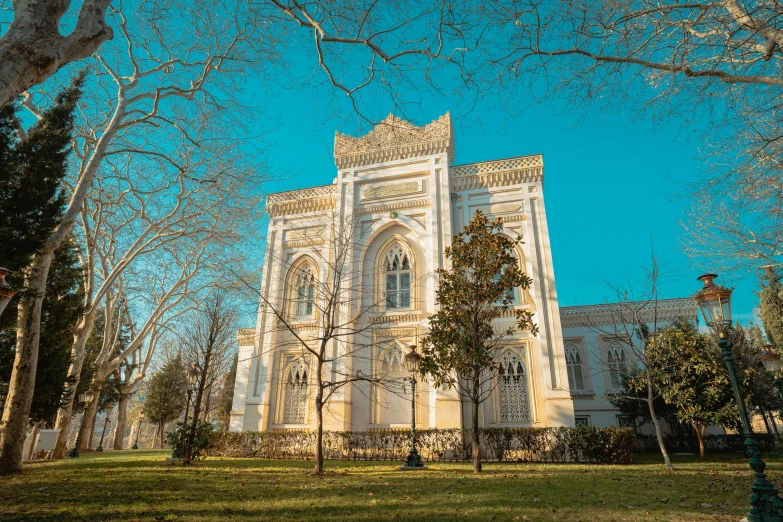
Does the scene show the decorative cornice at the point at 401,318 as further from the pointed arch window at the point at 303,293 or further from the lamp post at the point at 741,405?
the lamp post at the point at 741,405

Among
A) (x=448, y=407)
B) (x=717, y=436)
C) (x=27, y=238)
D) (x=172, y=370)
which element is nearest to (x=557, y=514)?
(x=448, y=407)

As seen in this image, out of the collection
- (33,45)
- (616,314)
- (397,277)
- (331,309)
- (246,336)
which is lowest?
(33,45)

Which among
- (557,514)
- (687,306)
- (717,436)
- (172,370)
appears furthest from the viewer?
(172,370)

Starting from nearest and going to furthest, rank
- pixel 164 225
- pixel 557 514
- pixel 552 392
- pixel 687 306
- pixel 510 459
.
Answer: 1. pixel 557 514
2. pixel 510 459
3. pixel 552 392
4. pixel 164 225
5. pixel 687 306

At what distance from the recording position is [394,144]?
18.7 metres

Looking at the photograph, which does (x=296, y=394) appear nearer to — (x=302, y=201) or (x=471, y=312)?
(x=302, y=201)

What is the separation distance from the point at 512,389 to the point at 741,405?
396 inches

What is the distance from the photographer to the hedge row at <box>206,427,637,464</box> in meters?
12.3

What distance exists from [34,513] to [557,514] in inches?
240

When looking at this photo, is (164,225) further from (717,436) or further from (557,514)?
(717,436)

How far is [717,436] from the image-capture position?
18.4 meters

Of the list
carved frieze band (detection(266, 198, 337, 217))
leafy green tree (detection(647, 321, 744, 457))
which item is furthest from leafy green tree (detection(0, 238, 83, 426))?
leafy green tree (detection(647, 321, 744, 457))

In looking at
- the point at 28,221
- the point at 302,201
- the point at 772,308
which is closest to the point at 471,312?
the point at 28,221

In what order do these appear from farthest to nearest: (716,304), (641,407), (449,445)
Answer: (641,407), (449,445), (716,304)
